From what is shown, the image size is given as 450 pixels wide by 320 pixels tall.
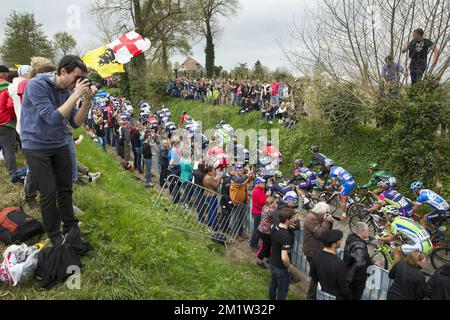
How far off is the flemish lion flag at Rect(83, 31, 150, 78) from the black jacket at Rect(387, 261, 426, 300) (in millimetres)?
5674

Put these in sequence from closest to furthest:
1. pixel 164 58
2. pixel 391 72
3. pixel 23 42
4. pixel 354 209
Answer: pixel 354 209, pixel 391 72, pixel 164 58, pixel 23 42

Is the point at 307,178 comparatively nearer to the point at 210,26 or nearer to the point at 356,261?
the point at 356,261

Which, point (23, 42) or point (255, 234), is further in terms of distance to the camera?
point (23, 42)

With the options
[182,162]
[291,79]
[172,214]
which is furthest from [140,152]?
[291,79]

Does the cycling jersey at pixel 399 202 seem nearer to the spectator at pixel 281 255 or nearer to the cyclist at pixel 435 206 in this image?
the cyclist at pixel 435 206

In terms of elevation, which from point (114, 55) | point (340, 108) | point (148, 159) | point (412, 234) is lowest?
point (412, 234)

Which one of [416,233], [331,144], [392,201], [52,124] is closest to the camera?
[52,124]

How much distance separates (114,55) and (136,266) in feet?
14.3

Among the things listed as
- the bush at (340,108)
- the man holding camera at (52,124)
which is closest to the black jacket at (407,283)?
the man holding camera at (52,124)

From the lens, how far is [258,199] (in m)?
7.73

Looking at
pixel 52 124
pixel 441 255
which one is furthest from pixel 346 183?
pixel 52 124

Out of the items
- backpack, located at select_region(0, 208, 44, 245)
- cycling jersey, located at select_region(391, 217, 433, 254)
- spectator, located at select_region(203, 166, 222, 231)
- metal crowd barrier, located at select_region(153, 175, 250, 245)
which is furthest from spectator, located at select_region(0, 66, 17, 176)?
cycling jersey, located at select_region(391, 217, 433, 254)

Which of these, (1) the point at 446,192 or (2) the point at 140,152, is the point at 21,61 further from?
(1) the point at 446,192

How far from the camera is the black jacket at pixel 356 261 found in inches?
187
